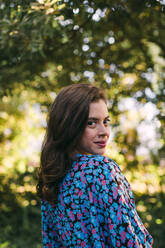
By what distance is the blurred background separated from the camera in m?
2.09

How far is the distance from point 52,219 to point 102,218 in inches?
17.9

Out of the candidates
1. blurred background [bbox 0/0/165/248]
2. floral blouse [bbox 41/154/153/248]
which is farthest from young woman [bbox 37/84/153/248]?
blurred background [bbox 0/0/165/248]

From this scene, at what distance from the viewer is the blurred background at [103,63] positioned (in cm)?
209

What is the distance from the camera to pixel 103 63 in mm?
2850

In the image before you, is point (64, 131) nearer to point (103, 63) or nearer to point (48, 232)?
point (48, 232)

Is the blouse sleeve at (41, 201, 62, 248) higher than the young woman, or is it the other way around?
the young woman

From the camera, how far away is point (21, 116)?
667cm

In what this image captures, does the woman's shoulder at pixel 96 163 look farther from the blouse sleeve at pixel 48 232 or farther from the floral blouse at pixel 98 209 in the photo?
the blouse sleeve at pixel 48 232

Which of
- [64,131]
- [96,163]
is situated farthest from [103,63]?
[96,163]

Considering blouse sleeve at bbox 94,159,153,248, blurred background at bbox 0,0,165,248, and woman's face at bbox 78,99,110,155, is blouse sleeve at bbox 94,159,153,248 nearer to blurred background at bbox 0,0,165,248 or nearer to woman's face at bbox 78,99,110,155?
woman's face at bbox 78,99,110,155

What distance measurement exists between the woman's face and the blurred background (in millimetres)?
814

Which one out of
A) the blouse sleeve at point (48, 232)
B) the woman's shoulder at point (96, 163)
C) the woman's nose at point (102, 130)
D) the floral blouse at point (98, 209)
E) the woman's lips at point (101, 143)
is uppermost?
the woman's nose at point (102, 130)

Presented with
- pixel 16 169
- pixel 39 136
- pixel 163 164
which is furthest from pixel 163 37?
pixel 39 136

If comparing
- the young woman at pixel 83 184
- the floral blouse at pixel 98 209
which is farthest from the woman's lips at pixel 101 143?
the floral blouse at pixel 98 209
